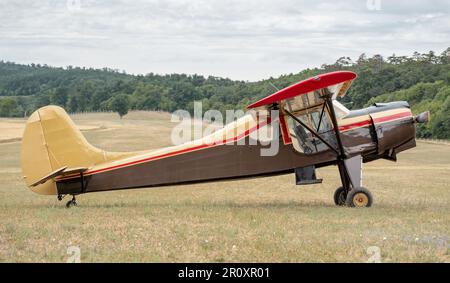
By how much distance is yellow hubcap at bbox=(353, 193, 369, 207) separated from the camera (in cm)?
1254

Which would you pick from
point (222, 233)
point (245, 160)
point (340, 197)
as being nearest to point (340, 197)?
point (340, 197)

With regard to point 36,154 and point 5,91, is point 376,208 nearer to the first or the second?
point 36,154

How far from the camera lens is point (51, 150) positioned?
42.8ft

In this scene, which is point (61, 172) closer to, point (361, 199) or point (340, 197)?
point (340, 197)

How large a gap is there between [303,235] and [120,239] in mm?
2578

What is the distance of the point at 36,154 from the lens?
1304 centimetres

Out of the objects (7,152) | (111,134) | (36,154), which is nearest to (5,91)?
(111,134)

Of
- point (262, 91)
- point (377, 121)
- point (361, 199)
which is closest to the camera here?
point (361, 199)

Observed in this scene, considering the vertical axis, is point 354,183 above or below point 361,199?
above

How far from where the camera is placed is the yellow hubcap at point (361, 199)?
12.5 metres

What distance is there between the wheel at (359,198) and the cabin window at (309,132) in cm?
107

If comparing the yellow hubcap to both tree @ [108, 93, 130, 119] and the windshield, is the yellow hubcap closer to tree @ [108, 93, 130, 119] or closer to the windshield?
the windshield

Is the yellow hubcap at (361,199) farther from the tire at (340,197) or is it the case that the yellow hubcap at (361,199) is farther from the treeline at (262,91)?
the treeline at (262,91)

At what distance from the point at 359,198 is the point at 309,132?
1.68m
